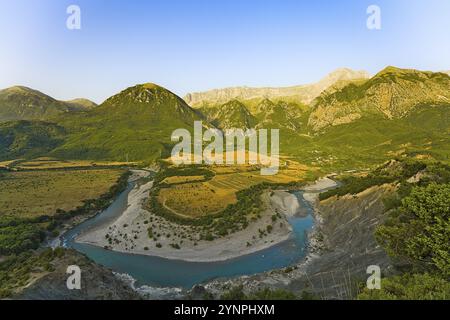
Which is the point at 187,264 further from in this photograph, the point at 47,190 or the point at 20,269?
the point at 47,190

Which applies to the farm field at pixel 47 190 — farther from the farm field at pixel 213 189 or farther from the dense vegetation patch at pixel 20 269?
the dense vegetation patch at pixel 20 269

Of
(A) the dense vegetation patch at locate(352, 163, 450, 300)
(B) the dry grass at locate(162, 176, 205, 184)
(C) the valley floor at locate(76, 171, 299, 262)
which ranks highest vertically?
(A) the dense vegetation patch at locate(352, 163, 450, 300)

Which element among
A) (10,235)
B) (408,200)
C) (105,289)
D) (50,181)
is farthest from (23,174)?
(408,200)

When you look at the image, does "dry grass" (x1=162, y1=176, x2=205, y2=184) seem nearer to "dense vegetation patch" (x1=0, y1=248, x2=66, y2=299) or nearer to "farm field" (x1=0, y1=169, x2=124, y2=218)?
"farm field" (x1=0, y1=169, x2=124, y2=218)

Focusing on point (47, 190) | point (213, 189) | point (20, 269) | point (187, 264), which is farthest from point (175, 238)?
point (47, 190)

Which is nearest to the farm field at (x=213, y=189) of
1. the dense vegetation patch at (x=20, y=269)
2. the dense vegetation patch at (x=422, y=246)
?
the dense vegetation patch at (x=20, y=269)

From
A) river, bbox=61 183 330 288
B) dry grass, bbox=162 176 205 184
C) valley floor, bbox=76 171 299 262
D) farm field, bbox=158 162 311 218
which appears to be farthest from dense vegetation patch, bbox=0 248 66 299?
dry grass, bbox=162 176 205 184

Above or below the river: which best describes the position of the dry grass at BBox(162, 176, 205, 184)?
above

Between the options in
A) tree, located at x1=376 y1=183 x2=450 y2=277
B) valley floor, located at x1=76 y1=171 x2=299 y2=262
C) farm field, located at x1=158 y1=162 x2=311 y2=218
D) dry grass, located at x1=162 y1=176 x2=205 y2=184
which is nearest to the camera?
tree, located at x1=376 y1=183 x2=450 y2=277
